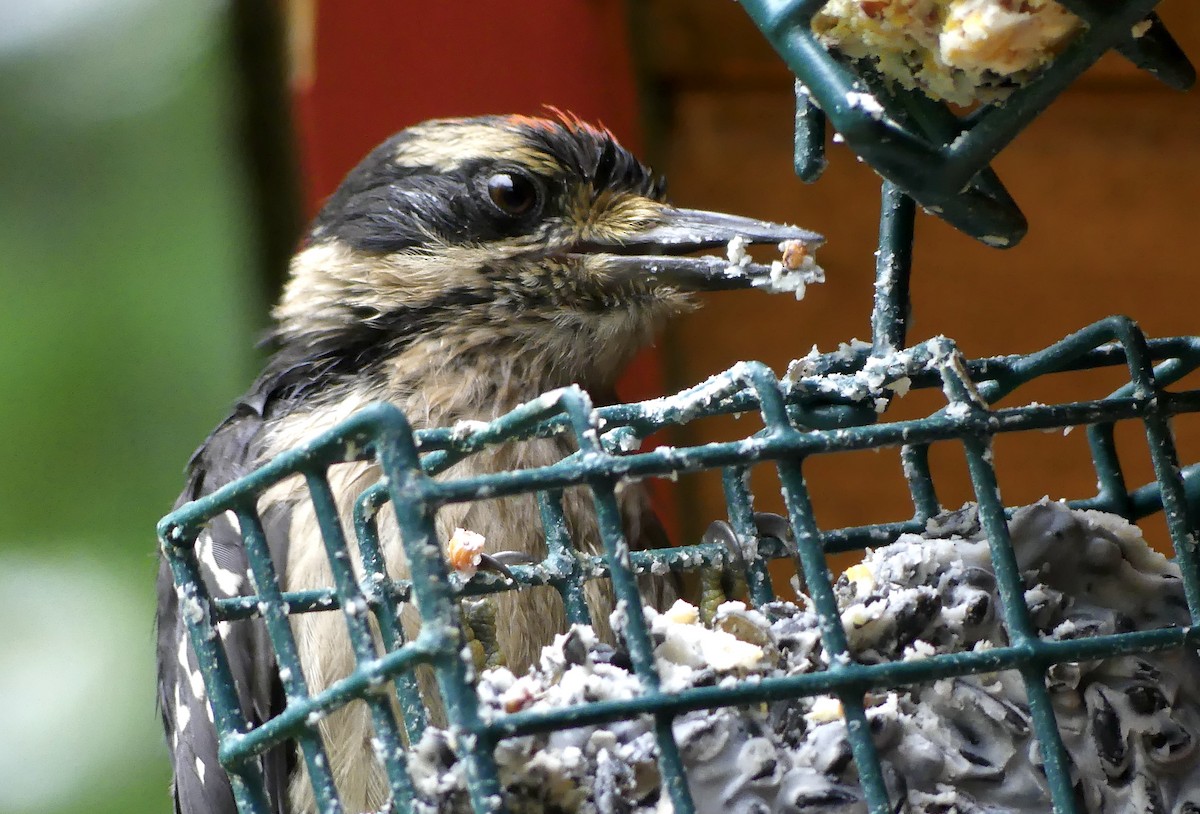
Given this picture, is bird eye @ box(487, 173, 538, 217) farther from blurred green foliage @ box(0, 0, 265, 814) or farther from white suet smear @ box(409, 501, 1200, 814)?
white suet smear @ box(409, 501, 1200, 814)

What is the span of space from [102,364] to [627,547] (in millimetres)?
2656

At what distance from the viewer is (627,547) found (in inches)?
34.2

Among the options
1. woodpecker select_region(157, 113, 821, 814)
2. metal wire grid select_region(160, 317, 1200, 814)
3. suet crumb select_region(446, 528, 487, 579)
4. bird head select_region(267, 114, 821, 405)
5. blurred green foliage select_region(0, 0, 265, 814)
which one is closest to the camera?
metal wire grid select_region(160, 317, 1200, 814)

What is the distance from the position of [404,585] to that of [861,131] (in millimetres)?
513

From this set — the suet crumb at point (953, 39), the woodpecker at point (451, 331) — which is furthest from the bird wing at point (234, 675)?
the suet crumb at point (953, 39)

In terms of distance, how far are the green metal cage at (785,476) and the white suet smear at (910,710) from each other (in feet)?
0.14

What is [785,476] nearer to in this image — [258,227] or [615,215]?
[615,215]

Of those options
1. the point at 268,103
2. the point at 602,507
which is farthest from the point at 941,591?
the point at 268,103

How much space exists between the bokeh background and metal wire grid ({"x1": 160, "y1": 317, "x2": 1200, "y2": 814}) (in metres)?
1.64

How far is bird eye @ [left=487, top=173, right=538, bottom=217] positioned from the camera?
2.19 m

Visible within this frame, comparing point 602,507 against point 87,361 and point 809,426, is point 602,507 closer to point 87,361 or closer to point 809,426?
point 809,426

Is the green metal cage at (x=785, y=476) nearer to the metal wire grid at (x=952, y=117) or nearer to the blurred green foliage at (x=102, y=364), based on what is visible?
the metal wire grid at (x=952, y=117)

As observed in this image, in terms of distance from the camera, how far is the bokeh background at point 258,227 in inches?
103

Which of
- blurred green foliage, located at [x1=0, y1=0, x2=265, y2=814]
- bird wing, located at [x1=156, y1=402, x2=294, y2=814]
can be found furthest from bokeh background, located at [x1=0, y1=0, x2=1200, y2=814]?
bird wing, located at [x1=156, y1=402, x2=294, y2=814]
